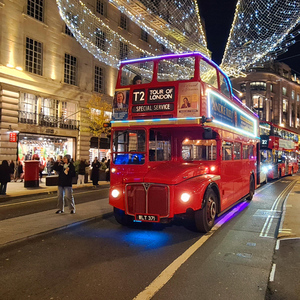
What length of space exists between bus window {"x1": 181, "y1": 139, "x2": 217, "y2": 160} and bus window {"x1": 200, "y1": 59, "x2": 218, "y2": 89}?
1530mm

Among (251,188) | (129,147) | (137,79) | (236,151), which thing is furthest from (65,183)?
(251,188)

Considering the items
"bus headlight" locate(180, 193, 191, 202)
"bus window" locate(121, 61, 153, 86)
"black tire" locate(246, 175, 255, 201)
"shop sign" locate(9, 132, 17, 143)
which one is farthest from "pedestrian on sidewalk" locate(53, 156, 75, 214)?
"shop sign" locate(9, 132, 17, 143)

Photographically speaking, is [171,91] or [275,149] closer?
[171,91]

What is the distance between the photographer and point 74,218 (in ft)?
24.7

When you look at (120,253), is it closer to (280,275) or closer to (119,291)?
(119,291)

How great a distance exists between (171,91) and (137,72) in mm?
1310

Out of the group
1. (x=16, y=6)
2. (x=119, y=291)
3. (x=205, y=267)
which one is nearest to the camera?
(x=119, y=291)

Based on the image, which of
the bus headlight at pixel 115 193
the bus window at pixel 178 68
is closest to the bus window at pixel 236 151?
the bus window at pixel 178 68

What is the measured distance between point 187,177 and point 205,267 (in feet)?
7.09

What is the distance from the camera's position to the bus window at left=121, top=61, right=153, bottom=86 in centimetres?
714

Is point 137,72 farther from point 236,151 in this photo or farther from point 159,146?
point 236,151

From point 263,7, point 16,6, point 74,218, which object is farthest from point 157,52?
point 74,218

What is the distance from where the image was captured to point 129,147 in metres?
6.84

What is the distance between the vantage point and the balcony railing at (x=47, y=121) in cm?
1998
